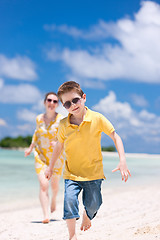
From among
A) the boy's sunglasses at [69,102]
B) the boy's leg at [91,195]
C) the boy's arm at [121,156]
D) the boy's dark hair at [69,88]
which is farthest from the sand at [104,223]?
the boy's dark hair at [69,88]

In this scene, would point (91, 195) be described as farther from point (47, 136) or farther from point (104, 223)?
point (47, 136)

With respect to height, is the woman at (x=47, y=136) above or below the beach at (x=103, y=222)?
above

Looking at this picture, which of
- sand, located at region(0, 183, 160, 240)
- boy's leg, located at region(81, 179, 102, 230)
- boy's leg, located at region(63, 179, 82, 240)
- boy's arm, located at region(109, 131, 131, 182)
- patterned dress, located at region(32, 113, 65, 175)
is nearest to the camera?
boy's arm, located at region(109, 131, 131, 182)

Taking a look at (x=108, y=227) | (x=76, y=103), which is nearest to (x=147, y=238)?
(x=108, y=227)

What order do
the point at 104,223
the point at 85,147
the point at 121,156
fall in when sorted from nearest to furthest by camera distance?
the point at 121,156
the point at 85,147
the point at 104,223

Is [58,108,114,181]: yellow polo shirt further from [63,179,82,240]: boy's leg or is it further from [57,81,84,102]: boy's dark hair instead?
[57,81,84,102]: boy's dark hair

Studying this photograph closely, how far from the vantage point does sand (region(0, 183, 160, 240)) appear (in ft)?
13.0

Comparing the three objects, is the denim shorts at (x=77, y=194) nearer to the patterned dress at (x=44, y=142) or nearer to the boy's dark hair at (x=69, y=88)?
the boy's dark hair at (x=69, y=88)

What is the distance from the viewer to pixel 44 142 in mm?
5660

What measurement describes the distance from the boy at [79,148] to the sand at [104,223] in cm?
79

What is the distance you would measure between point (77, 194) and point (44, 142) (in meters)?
2.39

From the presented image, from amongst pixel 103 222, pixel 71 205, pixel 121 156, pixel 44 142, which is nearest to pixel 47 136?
pixel 44 142

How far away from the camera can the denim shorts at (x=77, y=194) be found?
3.31 meters

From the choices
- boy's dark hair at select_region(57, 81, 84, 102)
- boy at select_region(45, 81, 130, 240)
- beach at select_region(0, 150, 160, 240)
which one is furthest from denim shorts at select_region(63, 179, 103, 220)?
boy's dark hair at select_region(57, 81, 84, 102)
